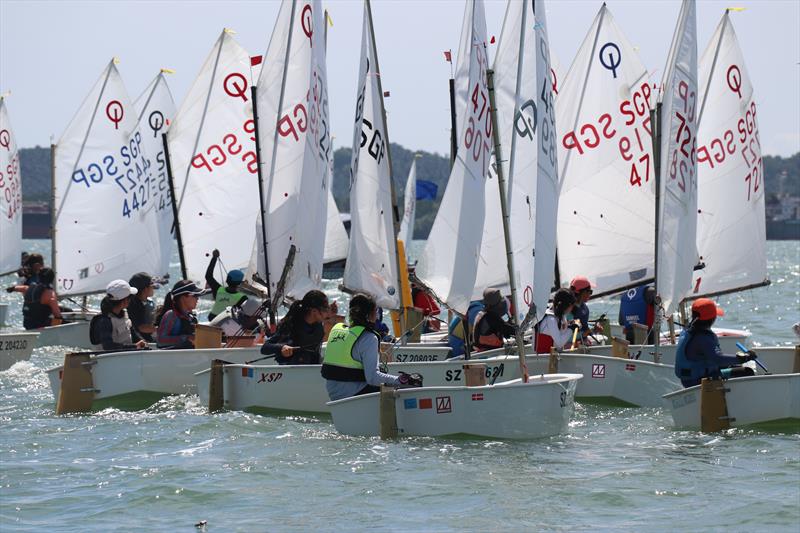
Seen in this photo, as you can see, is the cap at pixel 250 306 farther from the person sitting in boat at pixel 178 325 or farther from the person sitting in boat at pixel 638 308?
the person sitting in boat at pixel 638 308

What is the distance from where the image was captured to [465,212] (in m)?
Result: 13.6

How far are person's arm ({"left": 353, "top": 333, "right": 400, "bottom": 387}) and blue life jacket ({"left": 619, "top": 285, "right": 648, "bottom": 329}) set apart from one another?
5624 millimetres

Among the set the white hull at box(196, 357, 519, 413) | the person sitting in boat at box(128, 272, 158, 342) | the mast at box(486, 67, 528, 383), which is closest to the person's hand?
the white hull at box(196, 357, 519, 413)

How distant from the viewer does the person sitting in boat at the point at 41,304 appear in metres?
20.1

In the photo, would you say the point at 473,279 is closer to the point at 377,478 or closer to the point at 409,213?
the point at 377,478

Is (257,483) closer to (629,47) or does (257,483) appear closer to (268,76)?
(268,76)

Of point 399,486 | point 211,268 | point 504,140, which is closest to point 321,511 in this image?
point 399,486

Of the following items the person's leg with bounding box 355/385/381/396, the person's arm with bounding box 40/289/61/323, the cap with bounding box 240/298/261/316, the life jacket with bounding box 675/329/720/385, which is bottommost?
the person's leg with bounding box 355/385/381/396

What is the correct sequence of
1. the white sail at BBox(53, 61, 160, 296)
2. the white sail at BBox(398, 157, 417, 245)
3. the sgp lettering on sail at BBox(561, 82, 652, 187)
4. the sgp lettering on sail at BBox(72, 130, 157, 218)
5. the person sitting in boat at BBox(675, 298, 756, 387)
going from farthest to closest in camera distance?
the white sail at BBox(398, 157, 417, 245) → the sgp lettering on sail at BBox(72, 130, 157, 218) → the white sail at BBox(53, 61, 160, 296) → the sgp lettering on sail at BBox(561, 82, 652, 187) → the person sitting in boat at BBox(675, 298, 756, 387)

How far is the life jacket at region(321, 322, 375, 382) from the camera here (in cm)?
1116

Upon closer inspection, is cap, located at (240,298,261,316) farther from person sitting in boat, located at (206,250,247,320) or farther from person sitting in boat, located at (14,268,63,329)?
person sitting in boat, located at (14,268,63,329)

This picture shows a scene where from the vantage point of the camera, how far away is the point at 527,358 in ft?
42.8

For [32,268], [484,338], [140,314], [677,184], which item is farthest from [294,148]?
[32,268]

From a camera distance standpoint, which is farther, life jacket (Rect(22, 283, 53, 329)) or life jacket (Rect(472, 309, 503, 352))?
life jacket (Rect(22, 283, 53, 329))
